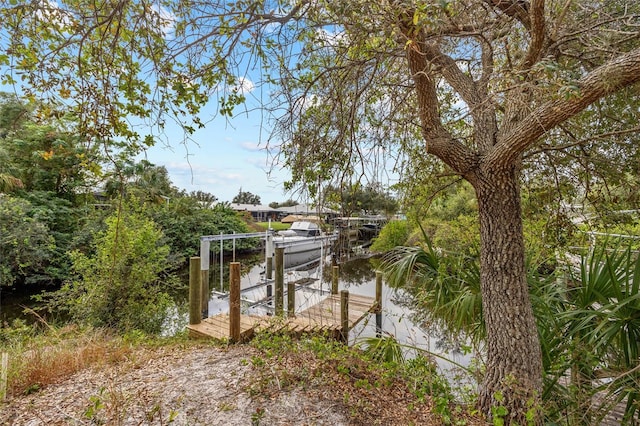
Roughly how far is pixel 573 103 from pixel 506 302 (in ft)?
4.01

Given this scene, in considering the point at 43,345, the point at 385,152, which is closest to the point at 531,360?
the point at 385,152

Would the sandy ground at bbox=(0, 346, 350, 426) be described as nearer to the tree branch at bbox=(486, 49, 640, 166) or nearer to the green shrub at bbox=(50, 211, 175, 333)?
the tree branch at bbox=(486, 49, 640, 166)

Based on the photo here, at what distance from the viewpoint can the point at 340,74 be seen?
2377 mm

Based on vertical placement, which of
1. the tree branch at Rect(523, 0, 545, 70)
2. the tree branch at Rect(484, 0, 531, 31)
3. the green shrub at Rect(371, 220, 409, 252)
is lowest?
the green shrub at Rect(371, 220, 409, 252)

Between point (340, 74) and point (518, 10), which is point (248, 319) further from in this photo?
point (518, 10)

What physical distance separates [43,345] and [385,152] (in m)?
4.27

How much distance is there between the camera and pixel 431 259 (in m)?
2.63

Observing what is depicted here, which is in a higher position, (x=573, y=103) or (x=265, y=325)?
(x=573, y=103)

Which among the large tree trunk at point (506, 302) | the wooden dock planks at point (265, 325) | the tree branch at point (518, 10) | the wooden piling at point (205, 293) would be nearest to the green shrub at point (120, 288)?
the wooden piling at point (205, 293)

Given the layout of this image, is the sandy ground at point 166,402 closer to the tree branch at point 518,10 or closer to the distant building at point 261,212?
the tree branch at point 518,10

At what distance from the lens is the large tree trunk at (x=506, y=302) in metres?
1.84

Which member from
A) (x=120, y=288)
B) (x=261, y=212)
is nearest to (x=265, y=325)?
(x=120, y=288)

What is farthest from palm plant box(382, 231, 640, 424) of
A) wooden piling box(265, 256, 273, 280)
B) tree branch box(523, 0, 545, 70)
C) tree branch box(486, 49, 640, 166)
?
wooden piling box(265, 256, 273, 280)

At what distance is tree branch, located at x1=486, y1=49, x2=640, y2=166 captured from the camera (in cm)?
132
